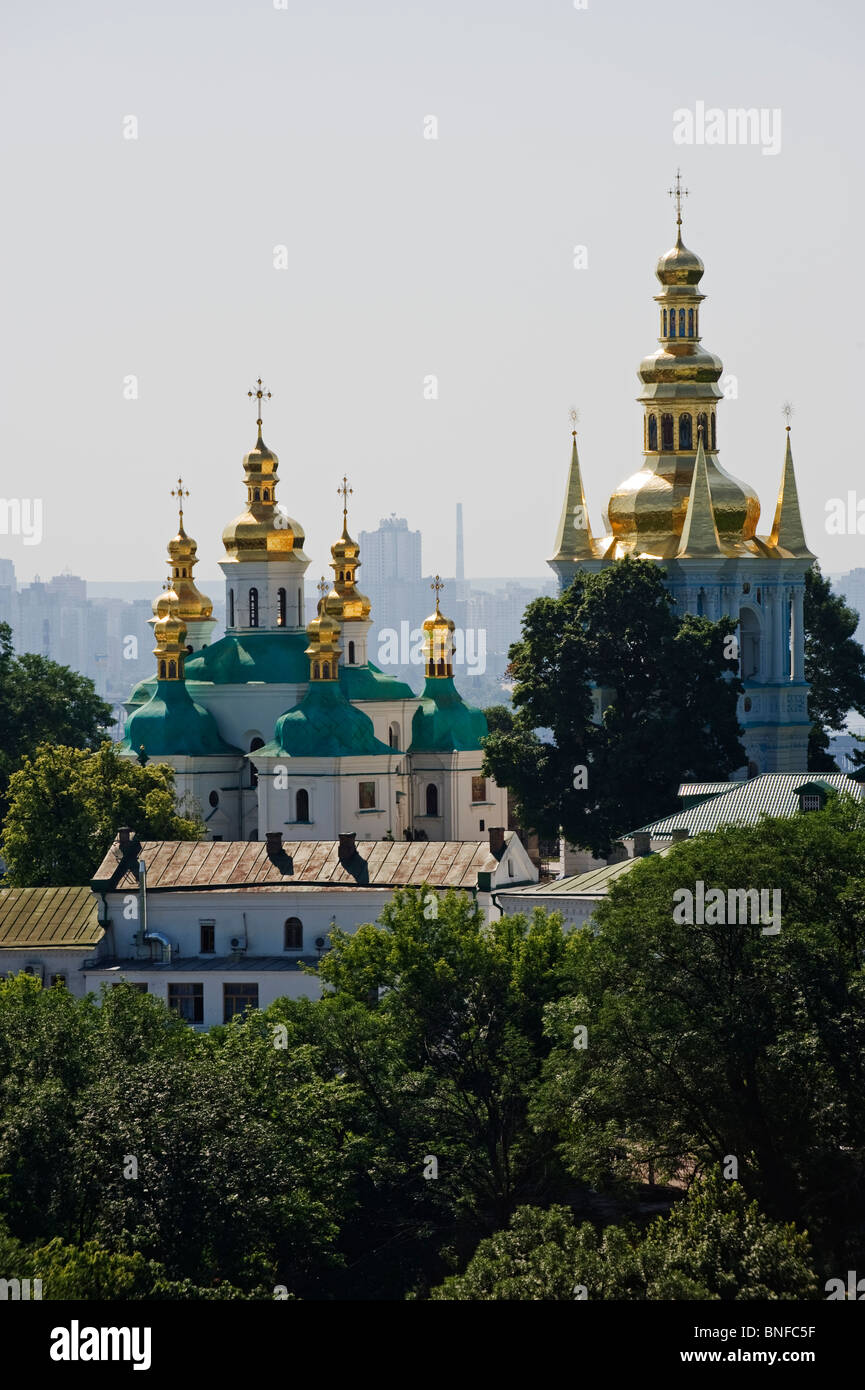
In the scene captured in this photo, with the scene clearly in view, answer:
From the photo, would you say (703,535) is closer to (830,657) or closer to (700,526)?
(700,526)

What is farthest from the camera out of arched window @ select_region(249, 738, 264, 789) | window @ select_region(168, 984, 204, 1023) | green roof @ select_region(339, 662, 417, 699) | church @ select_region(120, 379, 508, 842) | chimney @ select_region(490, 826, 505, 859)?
green roof @ select_region(339, 662, 417, 699)

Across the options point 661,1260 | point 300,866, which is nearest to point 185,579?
point 300,866

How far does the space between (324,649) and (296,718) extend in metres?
3.34

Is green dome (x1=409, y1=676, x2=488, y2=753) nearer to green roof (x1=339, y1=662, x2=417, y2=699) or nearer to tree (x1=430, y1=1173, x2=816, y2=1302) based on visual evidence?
green roof (x1=339, y1=662, x2=417, y2=699)

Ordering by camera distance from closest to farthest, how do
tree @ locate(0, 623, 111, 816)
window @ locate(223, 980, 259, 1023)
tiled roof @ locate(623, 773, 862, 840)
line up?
window @ locate(223, 980, 259, 1023)
tiled roof @ locate(623, 773, 862, 840)
tree @ locate(0, 623, 111, 816)

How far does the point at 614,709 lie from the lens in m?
69.6

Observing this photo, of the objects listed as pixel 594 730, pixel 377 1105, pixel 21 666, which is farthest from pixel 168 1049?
pixel 21 666

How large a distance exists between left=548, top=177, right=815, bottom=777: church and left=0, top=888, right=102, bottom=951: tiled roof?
68.8 feet

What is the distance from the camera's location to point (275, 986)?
54844 millimetres

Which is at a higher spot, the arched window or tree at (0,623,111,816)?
tree at (0,623,111,816)

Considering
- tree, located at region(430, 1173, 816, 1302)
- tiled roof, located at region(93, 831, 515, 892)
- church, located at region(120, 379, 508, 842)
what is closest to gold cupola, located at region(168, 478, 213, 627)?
church, located at region(120, 379, 508, 842)

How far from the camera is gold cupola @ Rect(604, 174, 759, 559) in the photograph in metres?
79.2

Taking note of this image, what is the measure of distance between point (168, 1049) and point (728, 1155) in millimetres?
8434
